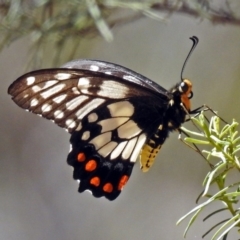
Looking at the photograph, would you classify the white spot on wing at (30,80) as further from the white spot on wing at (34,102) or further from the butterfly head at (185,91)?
the butterfly head at (185,91)

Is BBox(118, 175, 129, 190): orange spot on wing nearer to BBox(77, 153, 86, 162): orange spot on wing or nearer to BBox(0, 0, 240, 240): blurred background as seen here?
BBox(77, 153, 86, 162): orange spot on wing

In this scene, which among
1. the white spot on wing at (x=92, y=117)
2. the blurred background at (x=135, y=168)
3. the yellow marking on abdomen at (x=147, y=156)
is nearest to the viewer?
the yellow marking on abdomen at (x=147, y=156)

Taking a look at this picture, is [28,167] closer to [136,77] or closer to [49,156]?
[49,156]

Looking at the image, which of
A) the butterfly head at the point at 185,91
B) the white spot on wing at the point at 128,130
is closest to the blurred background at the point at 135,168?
the white spot on wing at the point at 128,130

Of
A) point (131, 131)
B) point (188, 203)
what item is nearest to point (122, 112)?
point (131, 131)

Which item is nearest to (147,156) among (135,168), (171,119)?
(171,119)

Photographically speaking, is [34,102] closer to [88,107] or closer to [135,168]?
[88,107]
